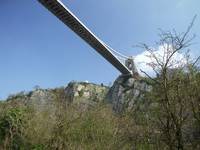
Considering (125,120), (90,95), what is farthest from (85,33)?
(125,120)

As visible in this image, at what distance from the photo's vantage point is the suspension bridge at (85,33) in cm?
4578

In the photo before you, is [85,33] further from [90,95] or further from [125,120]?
[125,120]

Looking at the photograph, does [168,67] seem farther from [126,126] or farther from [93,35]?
[93,35]

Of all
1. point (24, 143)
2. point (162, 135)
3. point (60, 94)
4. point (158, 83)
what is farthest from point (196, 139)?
point (60, 94)

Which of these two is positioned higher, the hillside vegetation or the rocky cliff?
the rocky cliff

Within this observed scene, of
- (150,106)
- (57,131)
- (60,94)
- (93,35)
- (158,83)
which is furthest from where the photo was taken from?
(93,35)

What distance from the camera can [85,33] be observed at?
49406mm

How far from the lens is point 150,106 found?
9969 mm

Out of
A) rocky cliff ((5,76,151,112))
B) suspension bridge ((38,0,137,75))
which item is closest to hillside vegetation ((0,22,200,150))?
rocky cliff ((5,76,151,112))

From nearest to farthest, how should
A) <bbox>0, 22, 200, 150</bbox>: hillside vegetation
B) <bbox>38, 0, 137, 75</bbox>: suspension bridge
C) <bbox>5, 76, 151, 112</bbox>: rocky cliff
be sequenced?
<bbox>0, 22, 200, 150</bbox>: hillside vegetation → <bbox>5, 76, 151, 112</bbox>: rocky cliff → <bbox>38, 0, 137, 75</bbox>: suspension bridge

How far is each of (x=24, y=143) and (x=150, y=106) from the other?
537 cm

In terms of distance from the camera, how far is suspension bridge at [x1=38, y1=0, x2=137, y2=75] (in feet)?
150

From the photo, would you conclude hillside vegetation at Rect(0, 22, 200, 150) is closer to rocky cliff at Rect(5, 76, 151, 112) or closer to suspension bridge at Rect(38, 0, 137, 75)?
rocky cliff at Rect(5, 76, 151, 112)

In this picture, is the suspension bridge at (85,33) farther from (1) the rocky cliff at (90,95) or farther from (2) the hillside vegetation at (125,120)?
(2) the hillside vegetation at (125,120)
